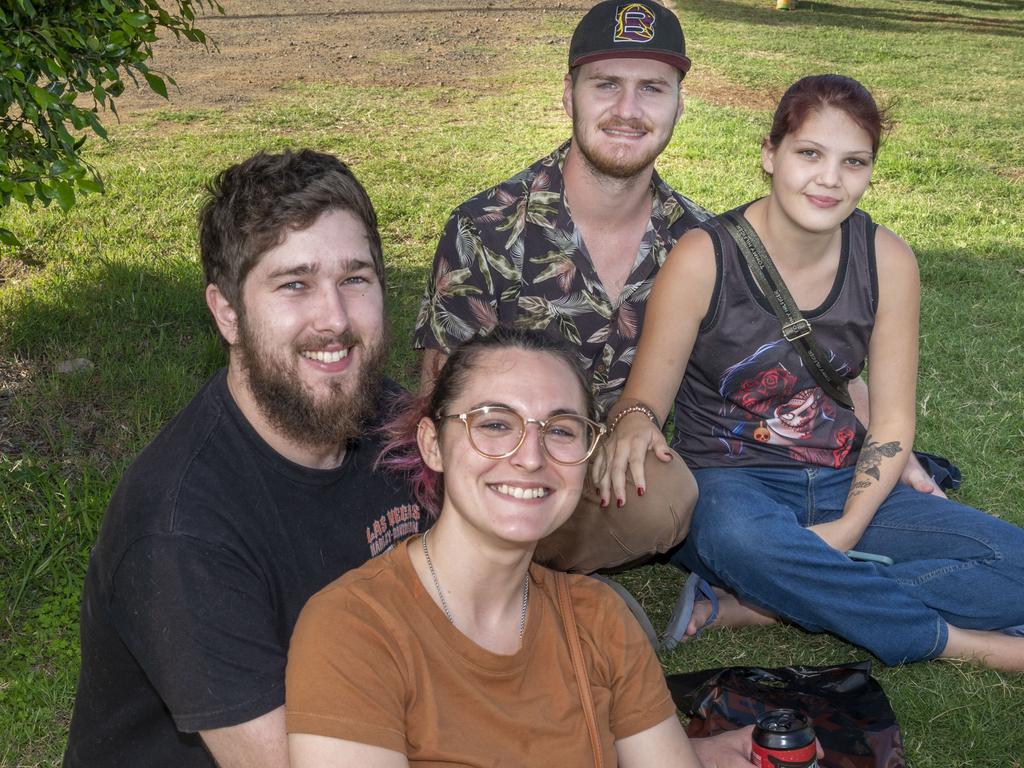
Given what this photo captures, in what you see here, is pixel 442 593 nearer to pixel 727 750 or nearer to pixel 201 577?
pixel 201 577

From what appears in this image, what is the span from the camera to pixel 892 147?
397 inches

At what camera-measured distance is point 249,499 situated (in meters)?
2.39

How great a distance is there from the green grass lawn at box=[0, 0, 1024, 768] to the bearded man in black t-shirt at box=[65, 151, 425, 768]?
1.22 m

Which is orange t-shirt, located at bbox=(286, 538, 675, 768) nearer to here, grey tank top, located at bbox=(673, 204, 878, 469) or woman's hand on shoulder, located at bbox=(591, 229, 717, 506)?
woman's hand on shoulder, located at bbox=(591, 229, 717, 506)

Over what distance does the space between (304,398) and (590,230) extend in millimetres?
1884

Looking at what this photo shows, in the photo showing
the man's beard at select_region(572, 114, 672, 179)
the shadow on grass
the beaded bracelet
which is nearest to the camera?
the beaded bracelet

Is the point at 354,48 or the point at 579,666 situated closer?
the point at 579,666

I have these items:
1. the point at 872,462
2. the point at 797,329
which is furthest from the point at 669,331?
the point at 872,462

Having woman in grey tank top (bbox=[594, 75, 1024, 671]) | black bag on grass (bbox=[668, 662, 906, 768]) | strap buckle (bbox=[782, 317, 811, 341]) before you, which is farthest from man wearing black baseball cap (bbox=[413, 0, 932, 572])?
black bag on grass (bbox=[668, 662, 906, 768])

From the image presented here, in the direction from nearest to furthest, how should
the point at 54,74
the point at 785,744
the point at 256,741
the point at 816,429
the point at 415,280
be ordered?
the point at 256,741 → the point at 785,744 → the point at 54,74 → the point at 816,429 → the point at 415,280

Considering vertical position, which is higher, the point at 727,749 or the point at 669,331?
the point at 669,331

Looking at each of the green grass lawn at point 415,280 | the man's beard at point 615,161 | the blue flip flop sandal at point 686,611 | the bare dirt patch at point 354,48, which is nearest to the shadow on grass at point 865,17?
the bare dirt patch at point 354,48

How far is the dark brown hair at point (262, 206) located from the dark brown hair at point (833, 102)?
1.63 metres

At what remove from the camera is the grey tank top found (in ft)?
12.4
